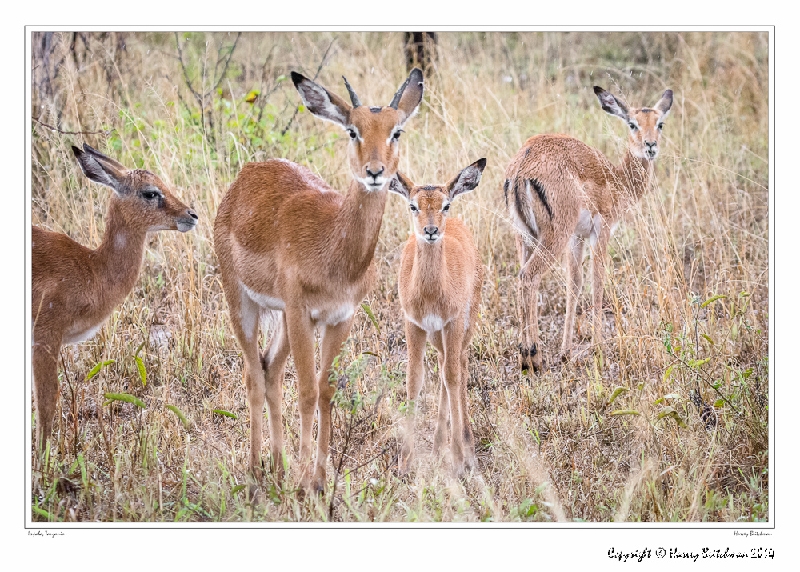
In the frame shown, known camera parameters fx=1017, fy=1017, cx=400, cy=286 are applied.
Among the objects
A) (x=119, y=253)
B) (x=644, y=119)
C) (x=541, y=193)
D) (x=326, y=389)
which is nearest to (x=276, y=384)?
(x=326, y=389)

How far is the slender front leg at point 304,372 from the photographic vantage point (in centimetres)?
484

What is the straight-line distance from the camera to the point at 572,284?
7.27 metres

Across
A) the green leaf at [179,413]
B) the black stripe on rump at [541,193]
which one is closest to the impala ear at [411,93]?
the green leaf at [179,413]

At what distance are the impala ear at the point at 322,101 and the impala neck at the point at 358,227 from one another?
1.06 ft

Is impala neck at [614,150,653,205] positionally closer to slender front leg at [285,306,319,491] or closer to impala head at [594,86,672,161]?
impala head at [594,86,672,161]

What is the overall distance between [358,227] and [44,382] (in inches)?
66.4

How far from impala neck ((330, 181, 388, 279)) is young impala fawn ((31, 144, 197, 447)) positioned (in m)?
0.95

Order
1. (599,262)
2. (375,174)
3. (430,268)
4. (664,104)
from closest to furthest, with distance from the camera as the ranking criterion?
(375,174), (430,268), (599,262), (664,104)

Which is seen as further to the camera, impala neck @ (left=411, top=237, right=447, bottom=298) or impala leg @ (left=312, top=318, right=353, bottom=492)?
impala neck @ (left=411, top=237, right=447, bottom=298)

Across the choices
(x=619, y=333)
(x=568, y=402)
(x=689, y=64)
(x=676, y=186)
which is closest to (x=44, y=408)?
(x=568, y=402)

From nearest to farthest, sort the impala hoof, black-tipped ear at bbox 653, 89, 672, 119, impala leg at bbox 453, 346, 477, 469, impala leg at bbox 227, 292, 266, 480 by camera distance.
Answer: impala leg at bbox 227, 292, 266, 480
impala leg at bbox 453, 346, 477, 469
the impala hoof
black-tipped ear at bbox 653, 89, 672, 119

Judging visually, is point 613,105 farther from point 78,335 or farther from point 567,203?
point 78,335

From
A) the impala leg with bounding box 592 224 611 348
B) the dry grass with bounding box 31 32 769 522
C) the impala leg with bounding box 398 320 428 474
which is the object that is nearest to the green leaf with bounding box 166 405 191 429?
the dry grass with bounding box 31 32 769 522

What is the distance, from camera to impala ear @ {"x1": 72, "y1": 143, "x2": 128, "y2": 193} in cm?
515
